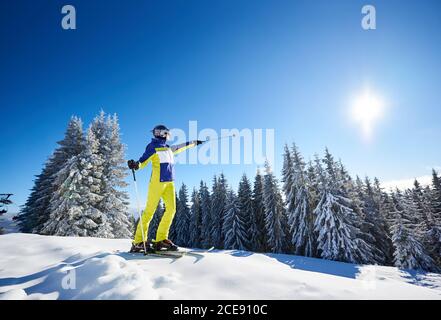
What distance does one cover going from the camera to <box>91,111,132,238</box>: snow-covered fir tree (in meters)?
17.6

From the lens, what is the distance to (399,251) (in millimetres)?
23344

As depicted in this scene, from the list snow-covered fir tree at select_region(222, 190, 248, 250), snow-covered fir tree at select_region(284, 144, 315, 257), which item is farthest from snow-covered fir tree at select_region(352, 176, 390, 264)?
snow-covered fir tree at select_region(222, 190, 248, 250)

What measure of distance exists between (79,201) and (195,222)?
2807cm

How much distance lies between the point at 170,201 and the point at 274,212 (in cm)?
2664

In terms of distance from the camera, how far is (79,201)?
15727 mm

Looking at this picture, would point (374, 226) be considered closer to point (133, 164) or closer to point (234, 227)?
point (234, 227)

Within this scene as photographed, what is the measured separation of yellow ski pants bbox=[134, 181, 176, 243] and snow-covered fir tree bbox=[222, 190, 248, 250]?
27.4m

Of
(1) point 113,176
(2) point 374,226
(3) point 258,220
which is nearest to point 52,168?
(1) point 113,176

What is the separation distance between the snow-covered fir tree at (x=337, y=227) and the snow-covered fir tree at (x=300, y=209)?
2.35 m

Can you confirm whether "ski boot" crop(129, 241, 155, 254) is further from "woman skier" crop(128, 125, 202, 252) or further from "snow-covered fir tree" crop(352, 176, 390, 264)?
"snow-covered fir tree" crop(352, 176, 390, 264)

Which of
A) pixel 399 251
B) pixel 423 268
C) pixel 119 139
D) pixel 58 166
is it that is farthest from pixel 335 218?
pixel 58 166

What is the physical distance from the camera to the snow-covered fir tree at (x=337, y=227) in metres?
22.5

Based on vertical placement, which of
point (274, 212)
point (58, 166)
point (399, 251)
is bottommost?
point (399, 251)
